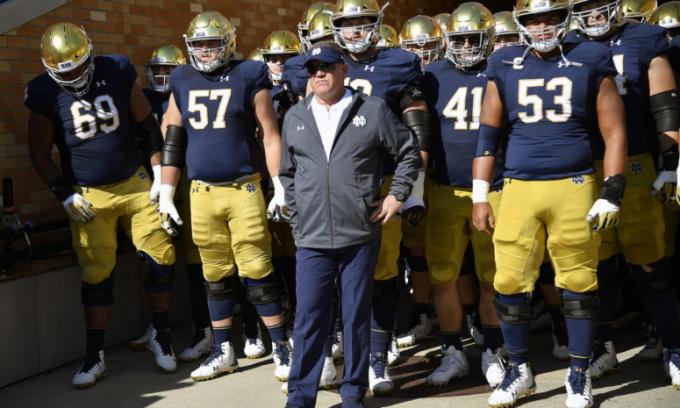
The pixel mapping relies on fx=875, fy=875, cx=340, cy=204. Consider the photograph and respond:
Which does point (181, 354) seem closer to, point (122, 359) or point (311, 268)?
point (122, 359)

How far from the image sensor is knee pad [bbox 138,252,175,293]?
18.2 feet

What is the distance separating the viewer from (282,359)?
5.20 metres

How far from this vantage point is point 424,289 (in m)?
6.04

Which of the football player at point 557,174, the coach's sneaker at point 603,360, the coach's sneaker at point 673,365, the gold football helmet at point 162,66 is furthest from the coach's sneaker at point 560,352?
the gold football helmet at point 162,66

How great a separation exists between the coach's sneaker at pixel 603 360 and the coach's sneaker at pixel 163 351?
2537mm

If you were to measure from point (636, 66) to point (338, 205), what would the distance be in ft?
6.29

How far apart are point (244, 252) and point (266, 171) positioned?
0.82 m

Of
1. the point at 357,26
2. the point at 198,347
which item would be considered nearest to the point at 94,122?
the point at 198,347

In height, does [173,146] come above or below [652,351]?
above

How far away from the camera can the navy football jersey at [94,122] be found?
209 inches

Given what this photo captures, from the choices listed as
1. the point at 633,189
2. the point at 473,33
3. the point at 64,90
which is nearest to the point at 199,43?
the point at 64,90

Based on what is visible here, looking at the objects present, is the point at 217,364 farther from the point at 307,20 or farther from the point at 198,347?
the point at 307,20

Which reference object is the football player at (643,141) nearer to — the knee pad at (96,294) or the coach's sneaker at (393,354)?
the coach's sneaker at (393,354)

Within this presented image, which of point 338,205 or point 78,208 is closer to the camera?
point 338,205
